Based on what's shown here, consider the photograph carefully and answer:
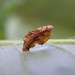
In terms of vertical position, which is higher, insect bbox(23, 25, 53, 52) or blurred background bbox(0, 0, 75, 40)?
insect bbox(23, 25, 53, 52)

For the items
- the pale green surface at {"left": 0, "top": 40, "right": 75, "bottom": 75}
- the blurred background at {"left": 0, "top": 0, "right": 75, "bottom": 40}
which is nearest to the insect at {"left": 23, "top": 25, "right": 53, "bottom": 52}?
the pale green surface at {"left": 0, "top": 40, "right": 75, "bottom": 75}

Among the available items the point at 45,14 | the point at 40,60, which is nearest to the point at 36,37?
the point at 40,60

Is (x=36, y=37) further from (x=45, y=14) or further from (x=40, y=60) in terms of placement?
(x=45, y=14)

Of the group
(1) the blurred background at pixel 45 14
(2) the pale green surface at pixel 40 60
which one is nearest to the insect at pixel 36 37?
(2) the pale green surface at pixel 40 60

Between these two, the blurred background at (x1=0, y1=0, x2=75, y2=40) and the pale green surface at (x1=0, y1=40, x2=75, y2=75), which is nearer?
the pale green surface at (x1=0, y1=40, x2=75, y2=75)

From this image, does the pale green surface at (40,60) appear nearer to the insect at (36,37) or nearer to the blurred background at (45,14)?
the insect at (36,37)

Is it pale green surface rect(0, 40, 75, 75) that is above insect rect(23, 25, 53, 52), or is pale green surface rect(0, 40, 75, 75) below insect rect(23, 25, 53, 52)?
below

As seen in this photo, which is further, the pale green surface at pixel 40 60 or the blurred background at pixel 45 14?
the blurred background at pixel 45 14

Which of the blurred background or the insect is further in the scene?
the blurred background

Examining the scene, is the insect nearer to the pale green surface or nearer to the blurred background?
the pale green surface

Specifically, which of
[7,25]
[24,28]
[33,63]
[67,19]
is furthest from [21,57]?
[67,19]
